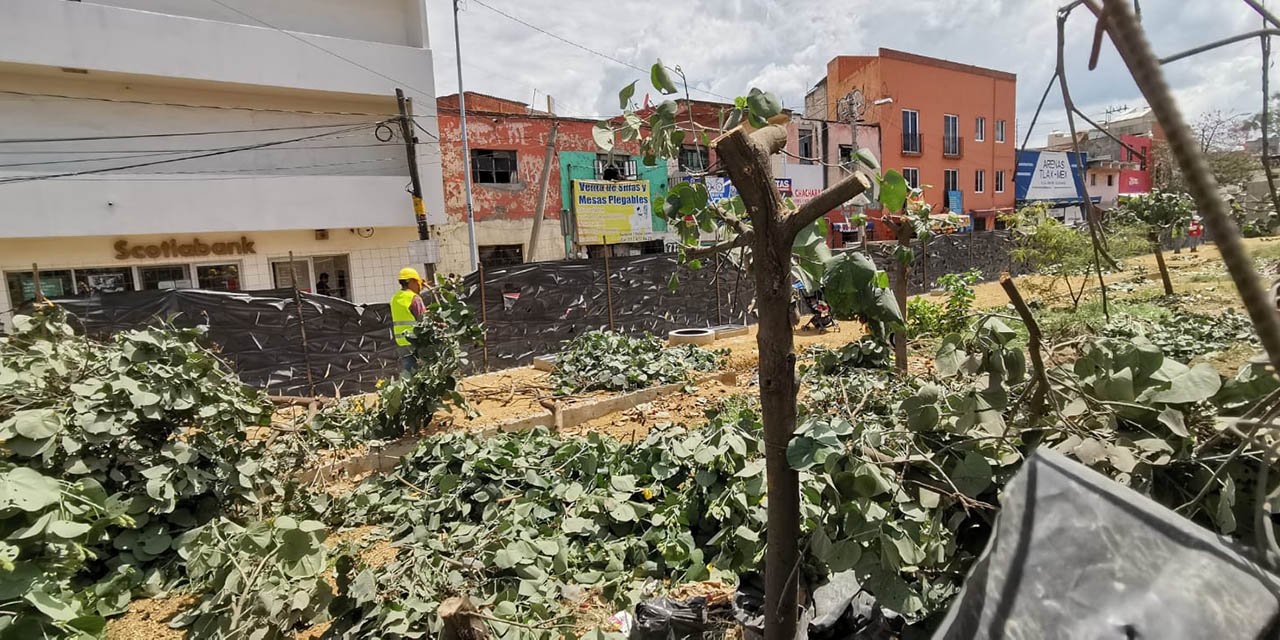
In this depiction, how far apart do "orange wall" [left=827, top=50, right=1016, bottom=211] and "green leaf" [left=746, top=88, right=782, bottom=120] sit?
90.2 feet

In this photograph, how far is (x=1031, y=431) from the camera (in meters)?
1.62

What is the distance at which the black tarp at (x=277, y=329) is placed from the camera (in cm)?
745

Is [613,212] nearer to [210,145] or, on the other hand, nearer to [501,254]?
[501,254]

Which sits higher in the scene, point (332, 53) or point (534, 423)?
point (332, 53)

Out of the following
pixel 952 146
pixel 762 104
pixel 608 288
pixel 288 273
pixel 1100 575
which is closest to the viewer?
pixel 1100 575

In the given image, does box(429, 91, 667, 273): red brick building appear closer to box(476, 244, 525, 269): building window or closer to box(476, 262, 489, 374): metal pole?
box(476, 244, 525, 269): building window

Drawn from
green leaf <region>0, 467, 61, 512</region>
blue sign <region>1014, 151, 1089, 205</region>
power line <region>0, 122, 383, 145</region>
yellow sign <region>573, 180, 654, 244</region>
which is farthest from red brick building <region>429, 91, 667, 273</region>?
blue sign <region>1014, 151, 1089, 205</region>

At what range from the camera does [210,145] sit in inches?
557

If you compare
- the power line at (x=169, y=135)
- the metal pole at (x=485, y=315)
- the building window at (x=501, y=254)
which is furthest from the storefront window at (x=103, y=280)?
the metal pole at (x=485, y=315)

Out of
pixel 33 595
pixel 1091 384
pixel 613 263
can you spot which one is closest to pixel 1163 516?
pixel 1091 384

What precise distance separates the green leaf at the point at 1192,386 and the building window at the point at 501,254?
62.1 ft

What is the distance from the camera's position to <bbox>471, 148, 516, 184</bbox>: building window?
19.0 meters

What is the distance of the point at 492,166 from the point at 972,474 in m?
19.5

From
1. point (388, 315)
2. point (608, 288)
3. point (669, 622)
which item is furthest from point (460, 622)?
point (608, 288)
